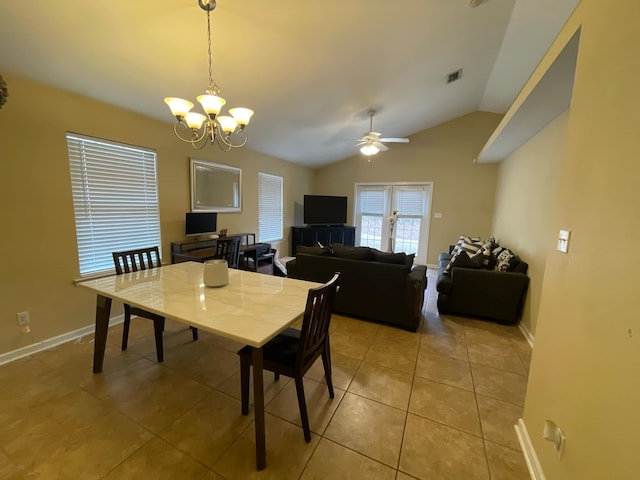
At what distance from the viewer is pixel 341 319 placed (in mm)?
3211

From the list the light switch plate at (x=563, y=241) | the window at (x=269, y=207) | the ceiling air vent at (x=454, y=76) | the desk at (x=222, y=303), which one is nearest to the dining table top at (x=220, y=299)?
the desk at (x=222, y=303)

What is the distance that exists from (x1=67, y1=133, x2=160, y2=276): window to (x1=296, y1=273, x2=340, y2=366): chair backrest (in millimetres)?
2674

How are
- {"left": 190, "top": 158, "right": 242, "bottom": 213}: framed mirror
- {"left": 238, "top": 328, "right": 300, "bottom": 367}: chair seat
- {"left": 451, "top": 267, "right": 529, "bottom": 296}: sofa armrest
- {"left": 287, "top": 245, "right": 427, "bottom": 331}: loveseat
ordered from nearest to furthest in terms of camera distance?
1. {"left": 238, "top": 328, "right": 300, "bottom": 367}: chair seat
2. {"left": 287, "top": 245, "right": 427, "bottom": 331}: loveseat
3. {"left": 451, "top": 267, "right": 529, "bottom": 296}: sofa armrest
4. {"left": 190, "top": 158, "right": 242, "bottom": 213}: framed mirror

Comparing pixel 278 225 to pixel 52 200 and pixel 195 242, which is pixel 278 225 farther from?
pixel 52 200

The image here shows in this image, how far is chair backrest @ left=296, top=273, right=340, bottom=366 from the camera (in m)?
1.42

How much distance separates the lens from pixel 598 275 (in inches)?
39.2

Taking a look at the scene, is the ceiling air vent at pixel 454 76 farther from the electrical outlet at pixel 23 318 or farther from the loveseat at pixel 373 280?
the electrical outlet at pixel 23 318

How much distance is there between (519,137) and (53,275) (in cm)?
568

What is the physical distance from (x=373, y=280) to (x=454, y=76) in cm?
308

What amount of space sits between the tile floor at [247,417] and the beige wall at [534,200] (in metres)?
0.89

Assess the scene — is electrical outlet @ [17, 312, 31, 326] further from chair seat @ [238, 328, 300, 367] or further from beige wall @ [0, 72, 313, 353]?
chair seat @ [238, 328, 300, 367]

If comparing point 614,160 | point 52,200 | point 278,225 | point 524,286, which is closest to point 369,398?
point 614,160

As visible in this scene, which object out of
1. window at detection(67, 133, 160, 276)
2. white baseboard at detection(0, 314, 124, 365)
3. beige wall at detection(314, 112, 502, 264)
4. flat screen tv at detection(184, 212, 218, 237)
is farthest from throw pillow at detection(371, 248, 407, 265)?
beige wall at detection(314, 112, 502, 264)

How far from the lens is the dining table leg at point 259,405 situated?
130 cm
